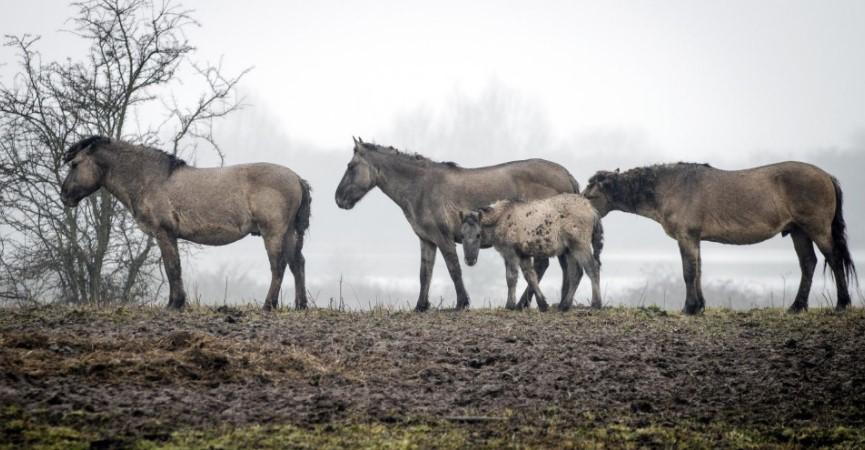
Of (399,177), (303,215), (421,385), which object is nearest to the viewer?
(421,385)

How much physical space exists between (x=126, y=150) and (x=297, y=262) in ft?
9.49

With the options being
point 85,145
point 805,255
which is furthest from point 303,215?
point 805,255

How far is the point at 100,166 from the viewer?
1455 cm

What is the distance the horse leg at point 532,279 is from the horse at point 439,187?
0.51 m

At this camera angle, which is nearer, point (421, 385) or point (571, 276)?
point (421, 385)

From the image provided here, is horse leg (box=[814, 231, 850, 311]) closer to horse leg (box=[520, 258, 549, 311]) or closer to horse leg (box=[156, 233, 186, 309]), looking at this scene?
horse leg (box=[520, 258, 549, 311])

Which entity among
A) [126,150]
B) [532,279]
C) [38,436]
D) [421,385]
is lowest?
[38,436]

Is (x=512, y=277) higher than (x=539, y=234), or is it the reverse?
(x=539, y=234)

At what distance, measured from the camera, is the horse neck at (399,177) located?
1529 cm

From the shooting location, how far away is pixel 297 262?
14.7 metres

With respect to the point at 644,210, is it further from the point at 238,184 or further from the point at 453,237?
the point at 238,184

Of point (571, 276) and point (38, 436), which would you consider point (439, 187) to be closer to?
point (571, 276)

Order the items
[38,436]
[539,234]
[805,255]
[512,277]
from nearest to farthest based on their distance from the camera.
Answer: [38,436], [539,234], [805,255], [512,277]

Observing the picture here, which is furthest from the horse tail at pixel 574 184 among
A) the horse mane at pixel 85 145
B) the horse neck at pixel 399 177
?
the horse mane at pixel 85 145
